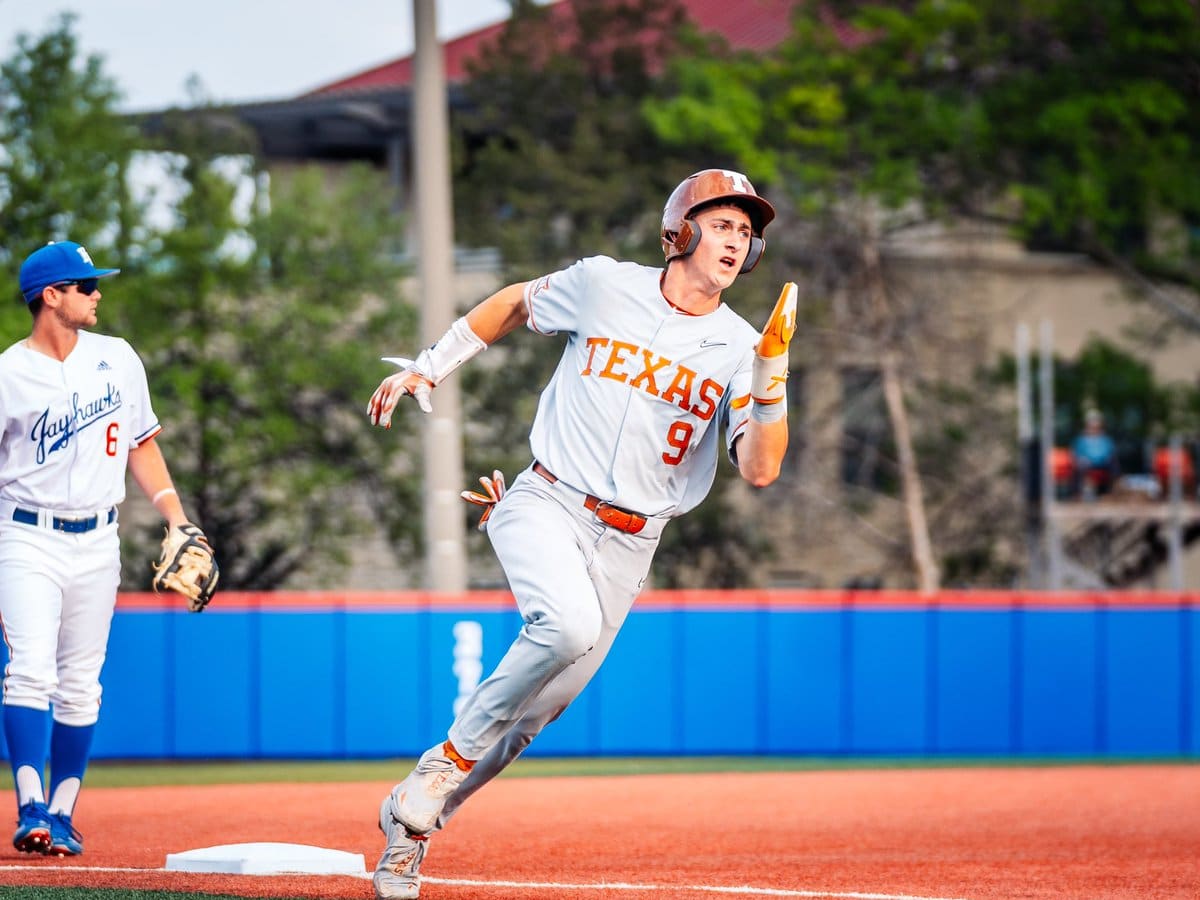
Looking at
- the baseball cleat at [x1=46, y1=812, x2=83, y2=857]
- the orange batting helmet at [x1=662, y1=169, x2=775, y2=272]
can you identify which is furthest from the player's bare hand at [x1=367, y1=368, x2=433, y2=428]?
the baseball cleat at [x1=46, y1=812, x2=83, y2=857]

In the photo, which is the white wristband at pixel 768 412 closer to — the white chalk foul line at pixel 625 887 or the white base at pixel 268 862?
the white chalk foul line at pixel 625 887

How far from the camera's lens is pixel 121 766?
11.8 metres

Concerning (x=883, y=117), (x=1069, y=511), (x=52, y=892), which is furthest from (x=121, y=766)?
(x=883, y=117)

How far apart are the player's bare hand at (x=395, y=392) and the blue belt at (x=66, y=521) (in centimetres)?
145

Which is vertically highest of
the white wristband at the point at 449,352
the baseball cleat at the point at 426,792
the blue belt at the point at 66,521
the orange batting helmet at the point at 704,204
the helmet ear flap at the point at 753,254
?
the orange batting helmet at the point at 704,204

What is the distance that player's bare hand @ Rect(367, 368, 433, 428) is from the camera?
4.72 metres

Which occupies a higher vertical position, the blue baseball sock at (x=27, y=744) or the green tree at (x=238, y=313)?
the green tree at (x=238, y=313)

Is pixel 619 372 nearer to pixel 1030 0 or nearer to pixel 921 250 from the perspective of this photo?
pixel 1030 0

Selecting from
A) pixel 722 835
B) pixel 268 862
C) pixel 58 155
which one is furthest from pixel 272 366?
pixel 268 862

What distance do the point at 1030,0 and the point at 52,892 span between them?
65.7 ft

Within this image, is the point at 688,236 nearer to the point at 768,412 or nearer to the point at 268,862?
the point at 768,412

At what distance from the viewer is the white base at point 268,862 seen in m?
5.34

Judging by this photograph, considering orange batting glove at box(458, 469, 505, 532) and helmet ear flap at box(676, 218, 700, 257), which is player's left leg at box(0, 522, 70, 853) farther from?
helmet ear flap at box(676, 218, 700, 257)

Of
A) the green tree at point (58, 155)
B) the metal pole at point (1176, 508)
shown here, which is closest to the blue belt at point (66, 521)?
the green tree at point (58, 155)
